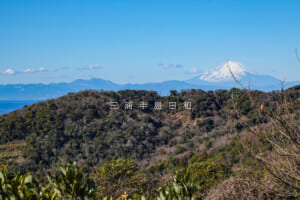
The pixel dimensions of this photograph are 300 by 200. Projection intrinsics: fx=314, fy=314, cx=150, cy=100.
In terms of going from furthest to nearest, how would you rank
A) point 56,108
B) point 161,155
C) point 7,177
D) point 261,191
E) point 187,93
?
point 187,93 → point 56,108 → point 161,155 → point 261,191 → point 7,177

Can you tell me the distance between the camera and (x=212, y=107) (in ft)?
107

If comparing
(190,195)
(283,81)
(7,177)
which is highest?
(283,81)

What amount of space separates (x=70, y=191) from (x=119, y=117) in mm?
28234

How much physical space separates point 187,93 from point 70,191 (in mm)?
33742

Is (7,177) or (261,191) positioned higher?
(7,177)

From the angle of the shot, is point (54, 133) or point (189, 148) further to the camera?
point (54, 133)

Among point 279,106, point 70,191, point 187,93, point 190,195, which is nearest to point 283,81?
point 279,106

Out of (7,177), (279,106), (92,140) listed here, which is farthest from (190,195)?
(92,140)

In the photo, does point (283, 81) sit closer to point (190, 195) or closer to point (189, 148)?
point (190, 195)

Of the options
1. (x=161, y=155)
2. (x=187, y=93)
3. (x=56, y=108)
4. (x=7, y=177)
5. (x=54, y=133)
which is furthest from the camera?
(x=187, y=93)

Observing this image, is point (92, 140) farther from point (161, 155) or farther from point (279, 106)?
point (279, 106)

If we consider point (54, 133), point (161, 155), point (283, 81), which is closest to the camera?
point (283, 81)

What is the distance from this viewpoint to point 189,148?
24.8 metres

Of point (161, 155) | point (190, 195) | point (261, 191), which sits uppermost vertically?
point (190, 195)
